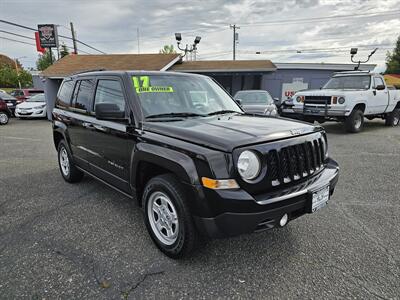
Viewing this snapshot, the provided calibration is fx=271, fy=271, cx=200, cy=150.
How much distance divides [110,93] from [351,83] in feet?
31.2

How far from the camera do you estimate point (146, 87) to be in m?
3.15

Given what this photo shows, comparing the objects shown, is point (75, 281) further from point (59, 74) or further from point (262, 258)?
point (59, 74)

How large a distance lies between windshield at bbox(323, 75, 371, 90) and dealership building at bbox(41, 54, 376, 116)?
28.5 feet

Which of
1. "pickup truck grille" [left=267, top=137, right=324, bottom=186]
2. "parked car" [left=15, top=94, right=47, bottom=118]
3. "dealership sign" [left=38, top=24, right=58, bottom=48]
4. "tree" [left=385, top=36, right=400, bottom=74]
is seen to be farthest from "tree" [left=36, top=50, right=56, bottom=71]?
"tree" [left=385, top=36, right=400, bottom=74]

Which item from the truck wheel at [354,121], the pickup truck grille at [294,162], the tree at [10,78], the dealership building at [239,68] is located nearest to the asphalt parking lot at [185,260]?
the pickup truck grille at [294,162]

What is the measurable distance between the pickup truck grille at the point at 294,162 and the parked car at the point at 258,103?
20.7 ft

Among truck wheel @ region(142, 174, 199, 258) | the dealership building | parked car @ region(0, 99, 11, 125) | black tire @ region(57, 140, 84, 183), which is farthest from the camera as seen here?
the dealership building

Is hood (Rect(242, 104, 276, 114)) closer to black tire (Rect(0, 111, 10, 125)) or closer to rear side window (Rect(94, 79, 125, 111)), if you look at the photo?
rear side window (Rect(94, 79, 125, 111))

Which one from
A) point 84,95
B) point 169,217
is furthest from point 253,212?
point 84,95

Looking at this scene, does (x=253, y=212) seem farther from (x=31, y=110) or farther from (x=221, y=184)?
(x=31, y=110)

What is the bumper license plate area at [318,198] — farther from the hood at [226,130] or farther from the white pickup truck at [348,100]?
the white pickup truck at [348,100]

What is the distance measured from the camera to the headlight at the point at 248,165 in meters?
2.16

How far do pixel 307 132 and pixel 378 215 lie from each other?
71.8 inches

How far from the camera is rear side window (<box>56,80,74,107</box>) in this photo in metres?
4.43
